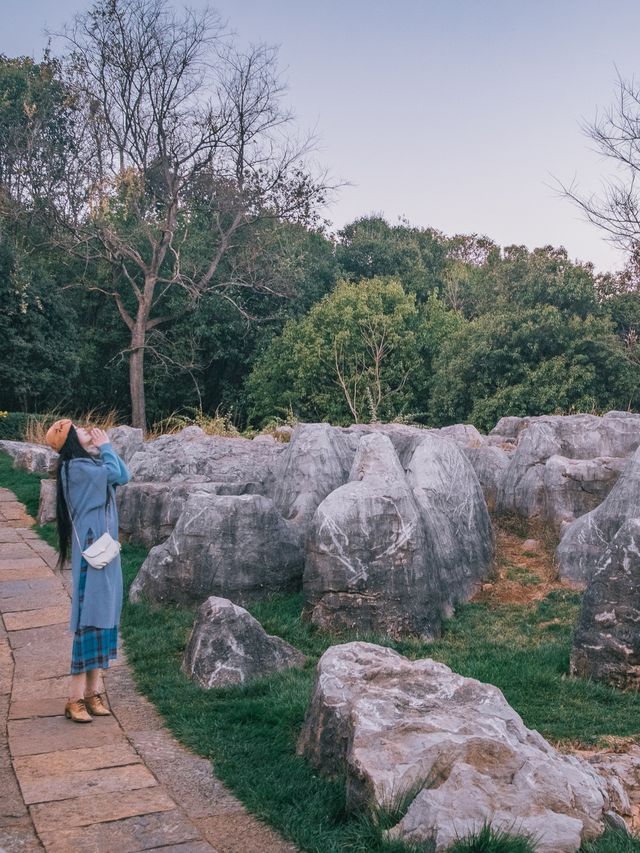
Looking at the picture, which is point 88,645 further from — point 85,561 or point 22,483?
point 22,483

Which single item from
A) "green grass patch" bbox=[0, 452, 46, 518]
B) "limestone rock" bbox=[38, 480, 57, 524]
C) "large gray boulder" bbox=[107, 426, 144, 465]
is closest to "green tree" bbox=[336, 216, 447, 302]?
"large gray boulder" bbox=[107, 426, 144, 465]

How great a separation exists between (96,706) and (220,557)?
2518 mm

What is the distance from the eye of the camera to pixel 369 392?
73.2 ft

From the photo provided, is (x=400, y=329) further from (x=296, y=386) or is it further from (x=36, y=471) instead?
(x=36, y=471)

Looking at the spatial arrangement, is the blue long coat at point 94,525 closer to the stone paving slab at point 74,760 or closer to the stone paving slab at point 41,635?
the stone paving slab at point 74,760

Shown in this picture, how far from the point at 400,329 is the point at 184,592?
16.6 metres

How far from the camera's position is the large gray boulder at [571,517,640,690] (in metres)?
5.91

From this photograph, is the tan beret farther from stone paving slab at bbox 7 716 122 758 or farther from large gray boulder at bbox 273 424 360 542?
large gray boulder at bbox 273 424 360 542

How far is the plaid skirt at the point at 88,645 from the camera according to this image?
513 centimetres

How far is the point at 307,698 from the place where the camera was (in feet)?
16.9

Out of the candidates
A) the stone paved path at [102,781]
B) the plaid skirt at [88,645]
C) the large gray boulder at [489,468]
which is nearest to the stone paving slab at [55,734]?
the stone paved path at [102,781]

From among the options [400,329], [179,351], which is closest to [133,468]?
[400,329]

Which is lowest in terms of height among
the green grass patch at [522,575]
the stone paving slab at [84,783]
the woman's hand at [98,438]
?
the stone paving slab at [84,783]

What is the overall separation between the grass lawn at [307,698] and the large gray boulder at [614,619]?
0.16 meters
